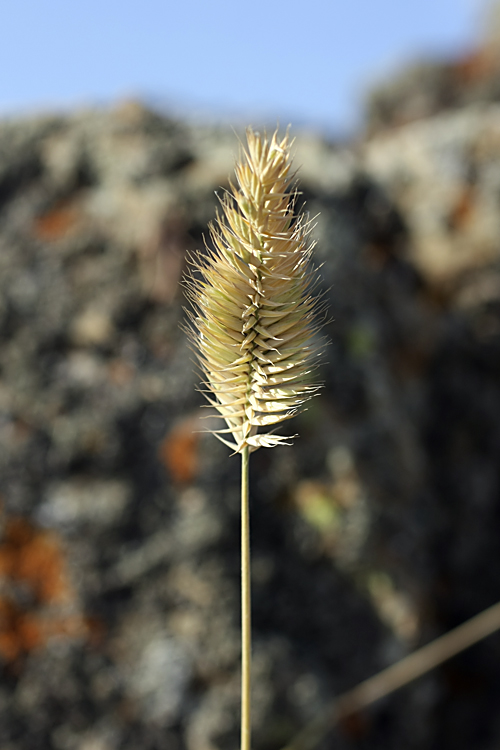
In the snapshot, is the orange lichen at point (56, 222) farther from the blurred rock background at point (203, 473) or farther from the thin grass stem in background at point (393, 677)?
the thin grass stem in background at point (393, 677)

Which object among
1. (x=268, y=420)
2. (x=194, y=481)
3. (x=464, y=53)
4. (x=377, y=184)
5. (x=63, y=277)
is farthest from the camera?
(x=464, y=53)

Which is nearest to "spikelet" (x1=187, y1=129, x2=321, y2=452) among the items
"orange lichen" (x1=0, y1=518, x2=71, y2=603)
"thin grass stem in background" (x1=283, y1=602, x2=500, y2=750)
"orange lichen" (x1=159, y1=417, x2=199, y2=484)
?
"orange lichen" (x1=159, y1=417, x2=199, y2=484)

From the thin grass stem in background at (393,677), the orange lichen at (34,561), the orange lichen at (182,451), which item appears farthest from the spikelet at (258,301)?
the thin grass stem in background at (393,677)

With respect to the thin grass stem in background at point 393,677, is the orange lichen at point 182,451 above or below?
above

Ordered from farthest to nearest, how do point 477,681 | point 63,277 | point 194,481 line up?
point 477,681 → point 63,277 → point 194,481

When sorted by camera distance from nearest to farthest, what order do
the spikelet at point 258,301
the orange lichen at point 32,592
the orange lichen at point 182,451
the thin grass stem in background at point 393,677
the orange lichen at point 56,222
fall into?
the spikelet at point 258,301 < the orange lichen at point 32,592 < the thin grass stem in background at point 393,677 < the orange lichen at point 182,451 < the orange lichen at point 56,222

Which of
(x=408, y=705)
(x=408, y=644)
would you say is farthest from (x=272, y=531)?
(x=408, y=705)

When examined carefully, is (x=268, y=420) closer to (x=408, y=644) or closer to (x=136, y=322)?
(x=136, y=322)
